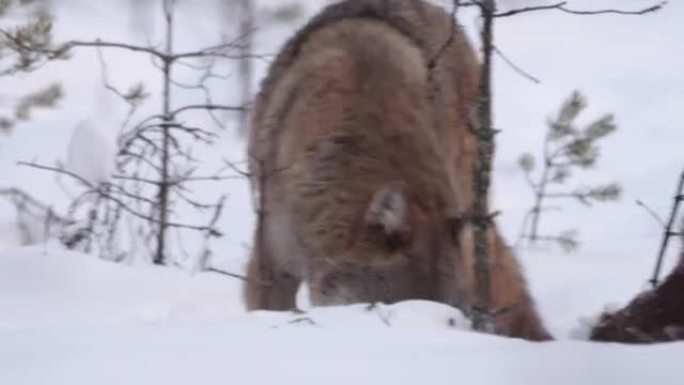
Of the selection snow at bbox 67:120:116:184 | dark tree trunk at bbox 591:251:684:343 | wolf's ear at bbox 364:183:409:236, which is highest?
snow at bbox 67:120:116:184

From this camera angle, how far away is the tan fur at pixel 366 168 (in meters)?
7.02

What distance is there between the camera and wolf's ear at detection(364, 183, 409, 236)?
271 inches

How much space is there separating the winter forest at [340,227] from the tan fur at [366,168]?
13 mm

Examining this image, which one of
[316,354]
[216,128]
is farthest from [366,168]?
[216,128]

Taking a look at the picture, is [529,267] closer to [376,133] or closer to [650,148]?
[376,133]

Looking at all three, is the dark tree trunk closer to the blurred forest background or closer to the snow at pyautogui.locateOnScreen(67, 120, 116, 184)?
the blurred forest background

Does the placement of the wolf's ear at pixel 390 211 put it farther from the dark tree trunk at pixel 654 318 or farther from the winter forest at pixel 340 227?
the dark tree trunk at pixel 654 318

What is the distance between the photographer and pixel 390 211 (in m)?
6.91

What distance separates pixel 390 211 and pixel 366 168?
0.36 meters

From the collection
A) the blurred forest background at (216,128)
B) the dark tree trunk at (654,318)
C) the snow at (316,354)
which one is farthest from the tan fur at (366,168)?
the snow at (316,354)

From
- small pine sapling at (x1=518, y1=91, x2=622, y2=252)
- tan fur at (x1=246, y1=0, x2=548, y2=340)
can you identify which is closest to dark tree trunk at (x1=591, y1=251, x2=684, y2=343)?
tan fur at (x1=246, y1=0, x2=548, y2=340)

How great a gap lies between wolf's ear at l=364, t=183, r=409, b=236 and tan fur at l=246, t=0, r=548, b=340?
0.04 ft

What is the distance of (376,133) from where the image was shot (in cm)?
729

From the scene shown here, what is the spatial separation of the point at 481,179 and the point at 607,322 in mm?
756
